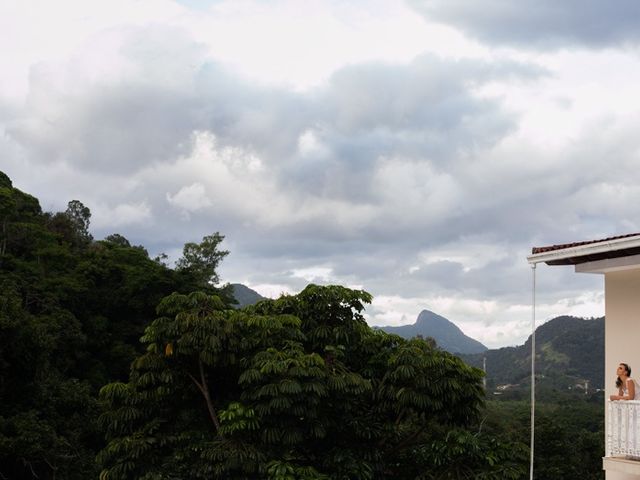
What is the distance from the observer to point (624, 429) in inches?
398

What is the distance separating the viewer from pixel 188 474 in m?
13.9

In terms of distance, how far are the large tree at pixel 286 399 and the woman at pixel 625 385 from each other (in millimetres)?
4496

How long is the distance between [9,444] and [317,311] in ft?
43.2

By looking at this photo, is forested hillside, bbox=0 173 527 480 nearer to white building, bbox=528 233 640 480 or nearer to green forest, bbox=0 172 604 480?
green forest, bbox=0 172 604 480

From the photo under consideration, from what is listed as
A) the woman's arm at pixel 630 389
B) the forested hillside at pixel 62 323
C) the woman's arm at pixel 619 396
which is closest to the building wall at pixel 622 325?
the woman's arm at pixel 619 396

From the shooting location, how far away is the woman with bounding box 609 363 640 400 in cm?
1027

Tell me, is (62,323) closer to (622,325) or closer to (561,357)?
(622,325)

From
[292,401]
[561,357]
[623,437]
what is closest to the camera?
[623,437]

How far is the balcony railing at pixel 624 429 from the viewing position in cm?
993

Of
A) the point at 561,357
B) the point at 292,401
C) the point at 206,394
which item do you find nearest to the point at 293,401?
the point at 292,401

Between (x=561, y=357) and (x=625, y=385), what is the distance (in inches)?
4334

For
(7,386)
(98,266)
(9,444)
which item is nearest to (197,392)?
(9,444)

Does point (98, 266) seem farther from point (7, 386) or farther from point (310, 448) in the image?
point (310, 448)

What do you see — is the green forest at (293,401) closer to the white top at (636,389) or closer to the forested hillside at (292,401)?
the forested hillside at (292,401)
